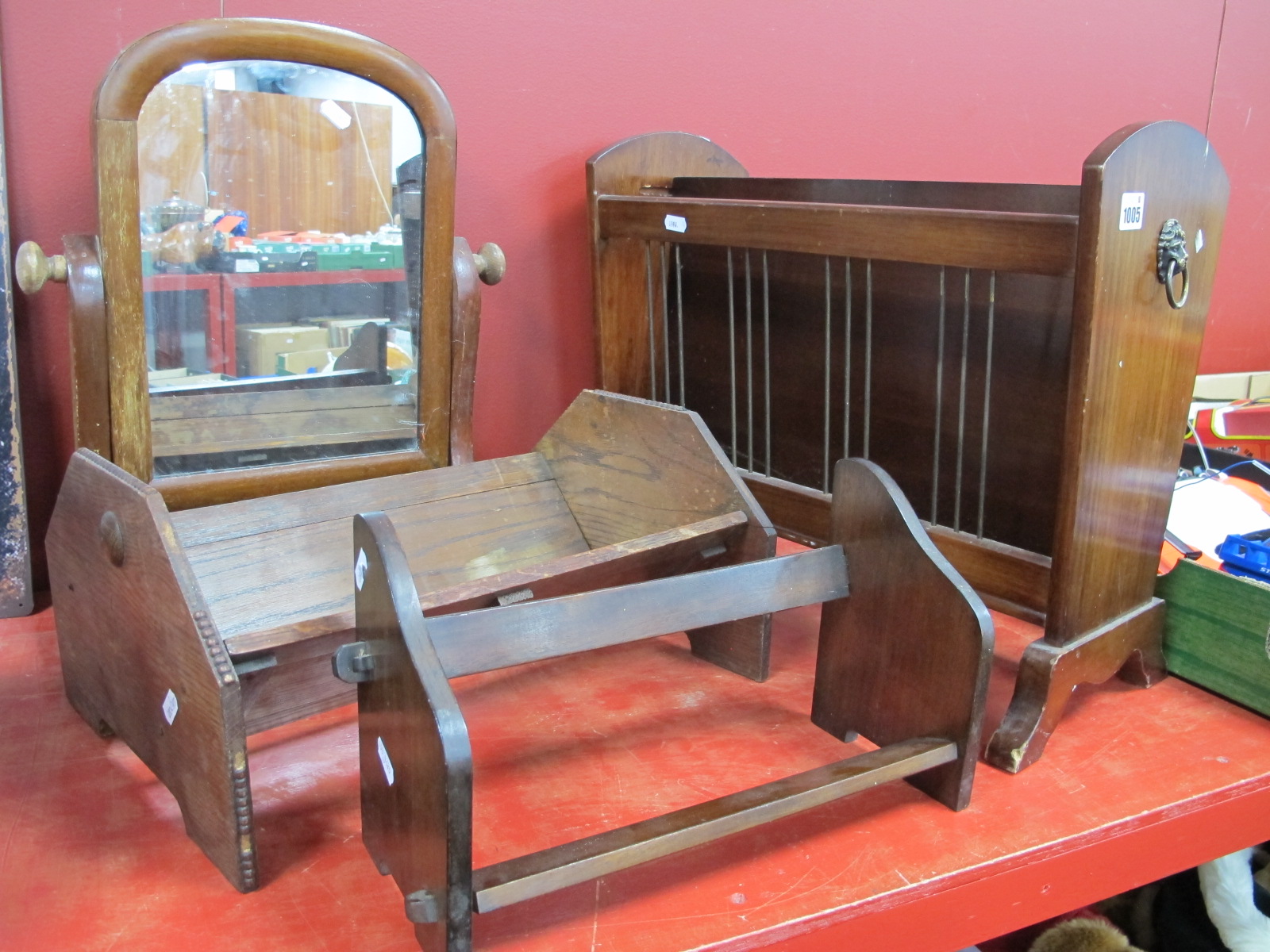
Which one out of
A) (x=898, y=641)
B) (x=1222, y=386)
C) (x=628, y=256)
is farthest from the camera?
(x=1222, y=386)

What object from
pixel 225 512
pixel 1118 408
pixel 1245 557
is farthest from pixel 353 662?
pixel 1245 557

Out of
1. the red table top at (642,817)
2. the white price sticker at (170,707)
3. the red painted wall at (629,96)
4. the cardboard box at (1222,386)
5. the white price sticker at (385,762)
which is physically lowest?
the red table top at (642,817)

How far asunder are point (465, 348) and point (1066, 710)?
933 millimetres

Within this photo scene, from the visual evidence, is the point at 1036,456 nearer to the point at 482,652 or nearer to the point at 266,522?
the point at 482,652

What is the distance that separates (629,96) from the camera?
1.81 metres

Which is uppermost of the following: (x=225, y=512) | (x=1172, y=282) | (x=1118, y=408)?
(x=1172, y=282)

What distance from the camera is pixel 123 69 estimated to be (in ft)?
3.90

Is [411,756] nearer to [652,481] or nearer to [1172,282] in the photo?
[652,481]

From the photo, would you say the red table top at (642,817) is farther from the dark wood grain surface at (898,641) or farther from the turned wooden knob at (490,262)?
the turned wooden knob at (490,262)

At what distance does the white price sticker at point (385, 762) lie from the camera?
0.91 meters

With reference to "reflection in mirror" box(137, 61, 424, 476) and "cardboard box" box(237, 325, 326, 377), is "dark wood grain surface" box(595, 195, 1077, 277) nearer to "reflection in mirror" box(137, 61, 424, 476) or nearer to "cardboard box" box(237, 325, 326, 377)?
"reflection in mirror" box(137, 61, 424, 476)

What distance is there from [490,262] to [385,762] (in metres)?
0.82

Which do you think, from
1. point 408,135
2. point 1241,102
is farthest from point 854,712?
point 1241,102

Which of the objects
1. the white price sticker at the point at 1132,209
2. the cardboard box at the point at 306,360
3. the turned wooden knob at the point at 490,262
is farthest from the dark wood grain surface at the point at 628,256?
the white price sticker at the point at 1132,209
